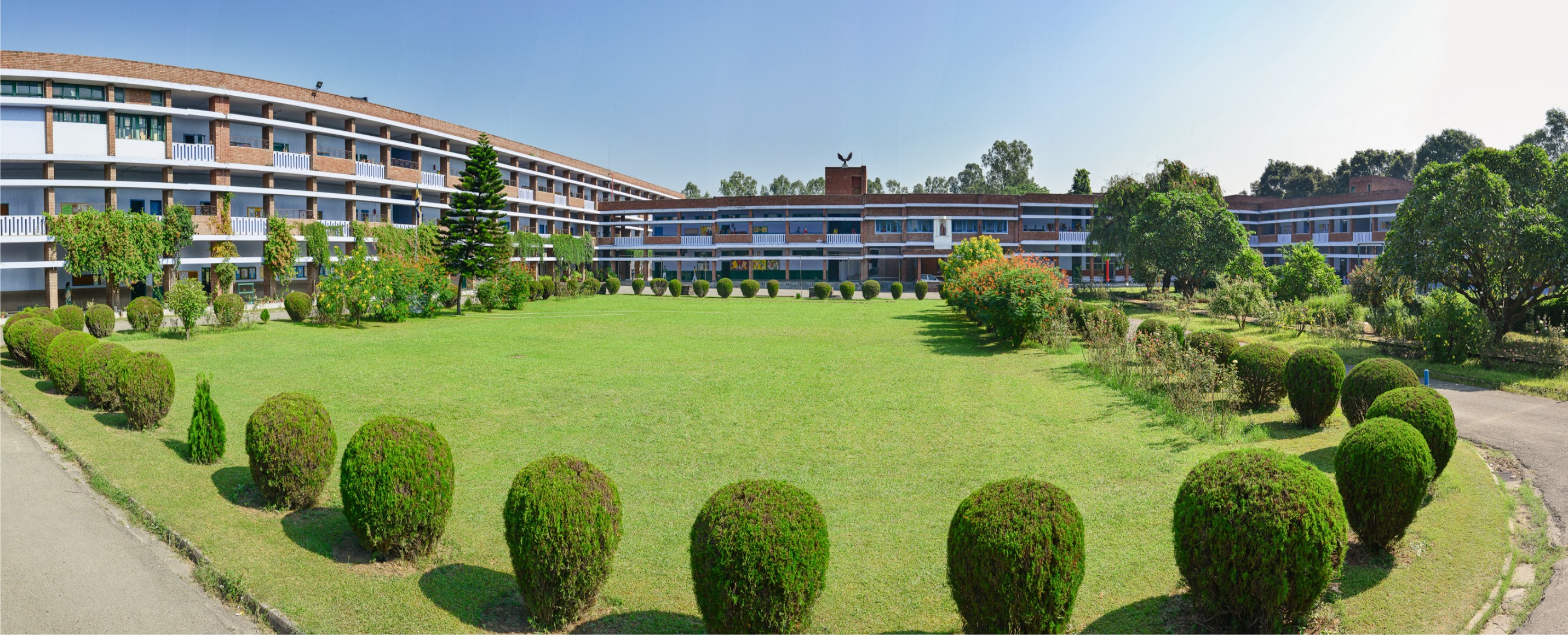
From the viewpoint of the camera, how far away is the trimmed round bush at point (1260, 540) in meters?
5.13

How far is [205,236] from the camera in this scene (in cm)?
3669

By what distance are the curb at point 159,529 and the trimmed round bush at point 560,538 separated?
1.63 metres

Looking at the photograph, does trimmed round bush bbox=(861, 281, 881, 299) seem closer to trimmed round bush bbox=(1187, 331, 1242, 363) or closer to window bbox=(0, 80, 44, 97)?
trimmed round bush bbox=(1187, 331, 1242, 363)

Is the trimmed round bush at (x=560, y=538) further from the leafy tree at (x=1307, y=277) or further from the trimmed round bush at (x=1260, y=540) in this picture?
the leafy tree at (x=1307, y=277)

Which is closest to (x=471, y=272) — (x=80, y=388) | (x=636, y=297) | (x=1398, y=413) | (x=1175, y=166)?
(x=636, y=297)

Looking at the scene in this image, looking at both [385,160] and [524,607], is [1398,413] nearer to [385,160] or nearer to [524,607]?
[524,607]

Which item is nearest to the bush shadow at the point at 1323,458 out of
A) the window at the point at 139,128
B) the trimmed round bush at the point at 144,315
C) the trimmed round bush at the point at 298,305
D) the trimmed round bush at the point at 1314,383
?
the trimmed round bush at the point at 1314,383

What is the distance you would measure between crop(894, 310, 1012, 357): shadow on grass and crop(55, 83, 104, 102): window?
3443cm

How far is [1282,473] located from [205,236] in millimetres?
43100

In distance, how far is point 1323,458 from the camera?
10.1 metres

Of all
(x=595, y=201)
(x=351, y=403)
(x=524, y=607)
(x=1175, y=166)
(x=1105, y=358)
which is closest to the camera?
(x=524, y=607)

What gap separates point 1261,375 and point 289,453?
526 inches

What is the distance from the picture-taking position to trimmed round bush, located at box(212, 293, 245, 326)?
23984mm

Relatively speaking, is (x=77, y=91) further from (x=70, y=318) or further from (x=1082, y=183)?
(x=1082, y=183)
